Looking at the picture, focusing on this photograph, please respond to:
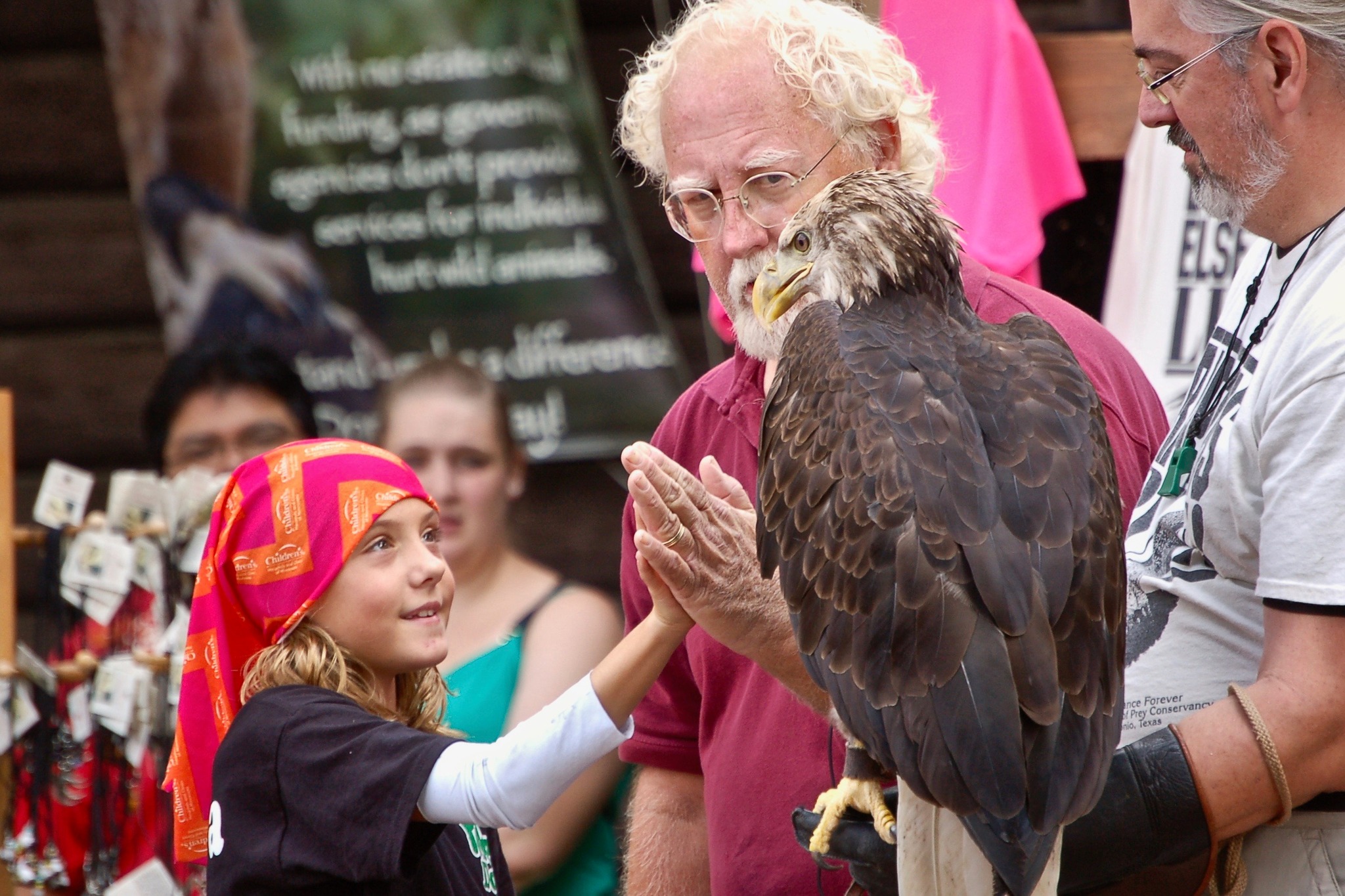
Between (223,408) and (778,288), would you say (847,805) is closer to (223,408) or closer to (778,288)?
(778,288)

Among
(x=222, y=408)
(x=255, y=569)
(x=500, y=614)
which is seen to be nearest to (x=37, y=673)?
(x=222, y=408)

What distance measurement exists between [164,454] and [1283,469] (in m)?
3.22

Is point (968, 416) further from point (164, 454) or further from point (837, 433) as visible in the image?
point (164, 454)

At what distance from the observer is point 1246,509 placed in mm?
1770

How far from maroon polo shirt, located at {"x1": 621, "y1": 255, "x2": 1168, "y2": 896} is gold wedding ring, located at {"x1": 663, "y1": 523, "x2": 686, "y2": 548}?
341 mm

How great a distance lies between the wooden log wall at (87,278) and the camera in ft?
14.9

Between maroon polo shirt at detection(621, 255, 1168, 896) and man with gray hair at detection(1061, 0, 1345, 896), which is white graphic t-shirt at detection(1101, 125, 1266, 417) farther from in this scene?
man with gray hair at detection(1061, 0, 1345, 896)

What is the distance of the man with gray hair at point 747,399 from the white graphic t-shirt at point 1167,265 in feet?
2.48

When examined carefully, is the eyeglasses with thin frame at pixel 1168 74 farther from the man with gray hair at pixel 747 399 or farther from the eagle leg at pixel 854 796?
the eagle leg at pixel 854 796

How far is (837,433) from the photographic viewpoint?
1747mm

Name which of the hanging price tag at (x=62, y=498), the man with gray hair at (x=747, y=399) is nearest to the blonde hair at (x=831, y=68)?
the man with gray hair at (x=747, y=399)

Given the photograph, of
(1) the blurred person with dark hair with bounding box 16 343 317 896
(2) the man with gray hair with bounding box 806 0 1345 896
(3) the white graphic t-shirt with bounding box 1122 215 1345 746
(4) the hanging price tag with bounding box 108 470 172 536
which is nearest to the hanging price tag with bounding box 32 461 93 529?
(4) the hanging price tag with bounding box 108 470 172 536

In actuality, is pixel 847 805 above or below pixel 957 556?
below

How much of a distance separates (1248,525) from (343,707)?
132 cm
